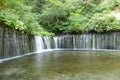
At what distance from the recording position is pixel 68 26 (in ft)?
70.8

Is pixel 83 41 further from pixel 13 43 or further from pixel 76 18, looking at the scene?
pixel 13 43

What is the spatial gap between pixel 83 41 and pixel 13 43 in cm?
927

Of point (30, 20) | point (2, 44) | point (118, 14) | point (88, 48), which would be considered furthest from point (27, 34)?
point (118, 14)

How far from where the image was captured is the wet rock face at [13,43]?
11.2 metres

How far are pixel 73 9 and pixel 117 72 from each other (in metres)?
16.4

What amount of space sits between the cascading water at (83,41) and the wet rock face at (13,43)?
2.66 meters

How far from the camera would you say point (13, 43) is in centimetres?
1261

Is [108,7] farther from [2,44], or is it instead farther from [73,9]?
[2,44]

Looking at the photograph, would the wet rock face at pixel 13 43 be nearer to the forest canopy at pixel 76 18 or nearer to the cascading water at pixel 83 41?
the forest canopy at pixel 76 18

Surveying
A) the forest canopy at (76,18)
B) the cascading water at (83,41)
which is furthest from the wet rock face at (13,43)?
the cascading water at (83,41)

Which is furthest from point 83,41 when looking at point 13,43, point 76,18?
point 13,43

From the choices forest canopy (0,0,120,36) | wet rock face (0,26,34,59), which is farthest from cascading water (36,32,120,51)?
wet rock face (0,26,34,59)

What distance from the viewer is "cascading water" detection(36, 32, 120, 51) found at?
18781 mm

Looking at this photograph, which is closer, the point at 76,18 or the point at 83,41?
the point at 83,41
